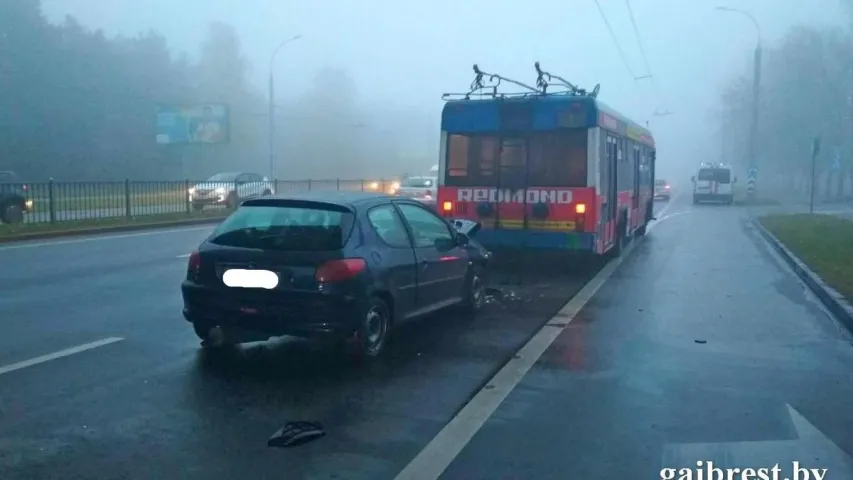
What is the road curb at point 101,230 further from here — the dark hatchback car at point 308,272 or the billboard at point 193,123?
the billboard at point 193,123

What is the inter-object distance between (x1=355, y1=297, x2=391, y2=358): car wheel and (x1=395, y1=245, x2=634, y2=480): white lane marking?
1.15 m

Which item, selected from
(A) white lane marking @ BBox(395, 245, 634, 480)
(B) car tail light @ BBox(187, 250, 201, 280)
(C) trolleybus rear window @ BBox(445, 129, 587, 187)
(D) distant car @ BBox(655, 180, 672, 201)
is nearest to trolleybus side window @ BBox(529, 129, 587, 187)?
(C) trolleybus rear window @ BBox(445, 129, 587, 187)

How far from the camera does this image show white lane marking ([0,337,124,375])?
7.23 meters

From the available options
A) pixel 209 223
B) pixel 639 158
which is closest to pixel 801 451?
pixel 639 158

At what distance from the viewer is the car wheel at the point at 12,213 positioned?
22.1 m

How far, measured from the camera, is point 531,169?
13945 mm

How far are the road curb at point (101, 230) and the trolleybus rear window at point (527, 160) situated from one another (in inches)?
415

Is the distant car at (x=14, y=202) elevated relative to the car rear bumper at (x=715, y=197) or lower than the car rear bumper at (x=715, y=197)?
elevated

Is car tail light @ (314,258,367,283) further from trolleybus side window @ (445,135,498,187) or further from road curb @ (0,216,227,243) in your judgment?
road curb @ (0,216,227,243)

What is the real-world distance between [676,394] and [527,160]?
7.58 meters

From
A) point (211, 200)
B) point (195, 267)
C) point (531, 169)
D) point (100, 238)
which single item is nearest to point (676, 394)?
point (195, 267)

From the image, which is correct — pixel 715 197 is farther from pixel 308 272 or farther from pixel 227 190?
pixel 308 272

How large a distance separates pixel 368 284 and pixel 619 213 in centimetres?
990

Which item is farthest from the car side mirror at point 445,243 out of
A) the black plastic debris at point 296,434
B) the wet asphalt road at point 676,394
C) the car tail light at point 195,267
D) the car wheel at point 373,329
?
the black plastic debris at point 296,434
